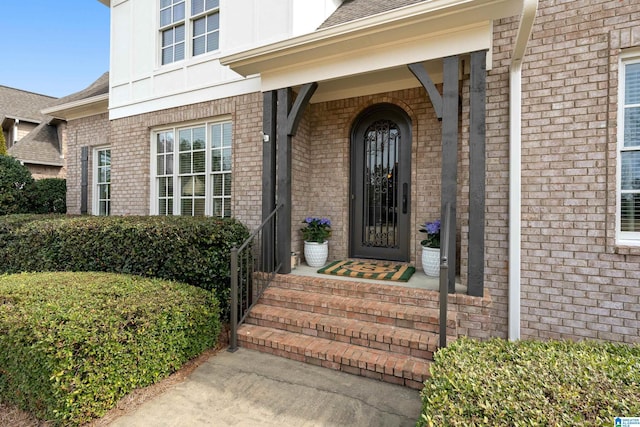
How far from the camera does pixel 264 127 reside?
427 cm

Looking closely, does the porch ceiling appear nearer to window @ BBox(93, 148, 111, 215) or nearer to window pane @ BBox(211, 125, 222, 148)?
window pane @ BBox(211, 125, 222, 148)

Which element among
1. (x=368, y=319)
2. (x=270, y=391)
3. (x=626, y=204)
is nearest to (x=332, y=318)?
(x=368, y=319)

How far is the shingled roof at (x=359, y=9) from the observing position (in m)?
4.35

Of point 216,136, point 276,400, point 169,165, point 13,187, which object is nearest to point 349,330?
point 276,400

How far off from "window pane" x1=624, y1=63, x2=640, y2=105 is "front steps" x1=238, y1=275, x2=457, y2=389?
275 cm

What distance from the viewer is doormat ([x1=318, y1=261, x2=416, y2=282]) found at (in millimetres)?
3875

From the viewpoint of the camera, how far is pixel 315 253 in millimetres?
4605

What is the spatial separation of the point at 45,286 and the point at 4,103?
54.8ft

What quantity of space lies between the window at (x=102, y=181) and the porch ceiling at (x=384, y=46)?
4.81 m

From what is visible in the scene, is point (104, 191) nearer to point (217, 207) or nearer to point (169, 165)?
point (169, 165)

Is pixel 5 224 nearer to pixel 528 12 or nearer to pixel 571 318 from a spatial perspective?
pixel 528 12

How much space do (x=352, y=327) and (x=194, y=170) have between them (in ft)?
13.2

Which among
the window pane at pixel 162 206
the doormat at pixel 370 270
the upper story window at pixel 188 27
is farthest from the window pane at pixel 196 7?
the doormat at pixel 370 270

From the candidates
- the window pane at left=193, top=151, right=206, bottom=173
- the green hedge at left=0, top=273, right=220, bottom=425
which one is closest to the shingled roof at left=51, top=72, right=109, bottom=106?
the window pane at left=193, top=151, right=206, bottom=173
